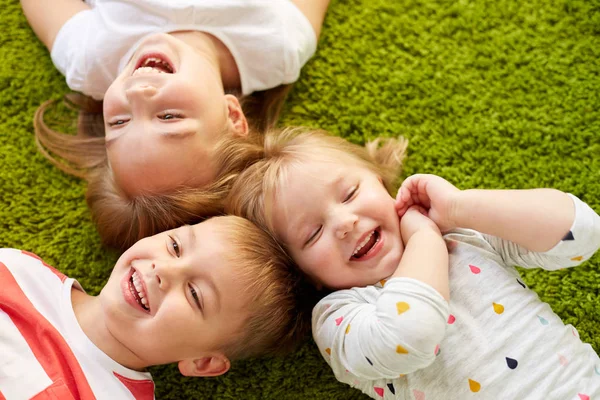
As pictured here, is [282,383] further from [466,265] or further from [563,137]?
[563,137]

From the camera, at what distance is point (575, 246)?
1.04m

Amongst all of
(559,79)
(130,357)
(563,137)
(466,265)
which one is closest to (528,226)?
(466,265)

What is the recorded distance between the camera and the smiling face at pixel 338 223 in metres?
1.15

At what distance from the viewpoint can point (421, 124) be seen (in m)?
1.51

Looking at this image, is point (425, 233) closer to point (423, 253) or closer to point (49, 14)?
point (423, 253)

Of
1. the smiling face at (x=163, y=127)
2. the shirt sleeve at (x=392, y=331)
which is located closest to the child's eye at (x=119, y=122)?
the smiling face at (x=163, y=127)

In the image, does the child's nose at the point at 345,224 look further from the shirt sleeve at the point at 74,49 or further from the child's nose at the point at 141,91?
the shirt sleeve at the point at 74,49

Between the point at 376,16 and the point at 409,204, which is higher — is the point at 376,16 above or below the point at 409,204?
above

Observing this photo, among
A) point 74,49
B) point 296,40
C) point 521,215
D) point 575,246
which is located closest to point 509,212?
point 521,215

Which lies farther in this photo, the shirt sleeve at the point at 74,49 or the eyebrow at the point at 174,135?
the shirt sleeve at the point at 74,49

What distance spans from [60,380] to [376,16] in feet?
3.93

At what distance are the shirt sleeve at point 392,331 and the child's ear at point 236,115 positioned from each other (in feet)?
1.70

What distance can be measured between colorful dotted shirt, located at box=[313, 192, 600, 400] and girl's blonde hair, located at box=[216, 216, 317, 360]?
8 cm

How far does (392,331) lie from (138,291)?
49 cm
